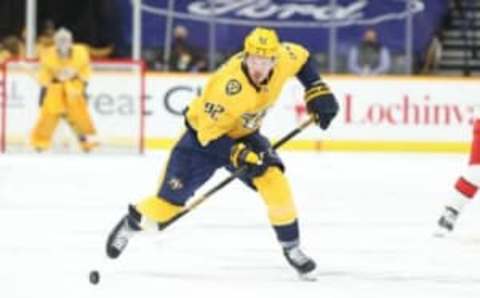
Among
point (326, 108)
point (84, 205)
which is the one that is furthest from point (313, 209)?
point (326, 108)

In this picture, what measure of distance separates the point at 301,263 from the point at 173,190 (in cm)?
55

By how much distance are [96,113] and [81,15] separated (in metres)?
1.97

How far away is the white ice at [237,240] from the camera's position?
5.00 m

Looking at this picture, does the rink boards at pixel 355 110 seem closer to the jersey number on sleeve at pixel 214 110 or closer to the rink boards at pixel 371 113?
the rink boards at pixel 371 113

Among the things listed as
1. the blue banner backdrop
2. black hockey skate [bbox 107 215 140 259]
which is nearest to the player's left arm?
black hockey skate [bbox 107 215 140 259]

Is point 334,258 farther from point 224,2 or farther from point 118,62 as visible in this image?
point 224,2

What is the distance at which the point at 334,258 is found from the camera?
5840 millimetres

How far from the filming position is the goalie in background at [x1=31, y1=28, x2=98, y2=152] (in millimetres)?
11742

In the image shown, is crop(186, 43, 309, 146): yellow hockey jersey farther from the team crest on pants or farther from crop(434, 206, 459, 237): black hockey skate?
crop(434, 206, 459, 237): black hockey skate

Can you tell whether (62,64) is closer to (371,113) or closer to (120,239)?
(371,113)

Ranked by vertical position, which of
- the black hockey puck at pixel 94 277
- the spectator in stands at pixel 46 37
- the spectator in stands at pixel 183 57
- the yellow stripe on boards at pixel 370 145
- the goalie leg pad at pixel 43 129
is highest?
the black hockey puck at pixel 94 277

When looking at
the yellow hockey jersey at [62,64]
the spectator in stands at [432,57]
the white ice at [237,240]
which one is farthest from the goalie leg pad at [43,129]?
the spectator in stands at [432,57]

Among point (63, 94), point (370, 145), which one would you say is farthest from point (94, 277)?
point (370, 145)

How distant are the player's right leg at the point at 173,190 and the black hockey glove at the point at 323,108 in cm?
41
